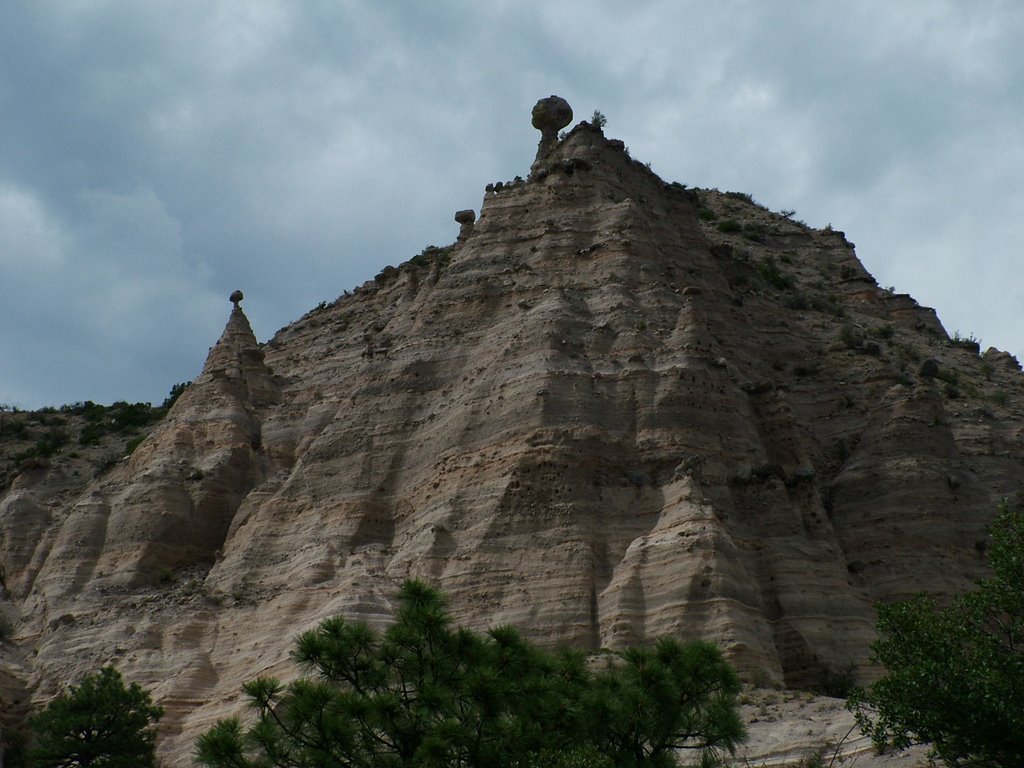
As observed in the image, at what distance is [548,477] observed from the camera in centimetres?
3772

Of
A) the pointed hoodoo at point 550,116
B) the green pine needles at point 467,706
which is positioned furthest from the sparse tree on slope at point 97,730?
the pointed hoodoo at point 550,116

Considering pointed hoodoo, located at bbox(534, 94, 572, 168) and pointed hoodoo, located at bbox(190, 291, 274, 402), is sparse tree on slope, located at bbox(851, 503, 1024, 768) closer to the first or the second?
pointed hoodoo, located at bbox(190, 291, 274, 402)

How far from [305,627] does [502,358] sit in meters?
9.88

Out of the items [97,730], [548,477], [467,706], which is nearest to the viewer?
[467,706]

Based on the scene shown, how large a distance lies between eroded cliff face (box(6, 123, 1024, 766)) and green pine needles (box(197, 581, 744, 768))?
862 centimetres

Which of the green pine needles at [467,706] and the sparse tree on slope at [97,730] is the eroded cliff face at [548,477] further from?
the green pine needles at [467,706]

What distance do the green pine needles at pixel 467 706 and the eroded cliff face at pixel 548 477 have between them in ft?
28.3

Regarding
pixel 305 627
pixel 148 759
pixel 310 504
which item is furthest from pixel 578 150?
pixel 148 759

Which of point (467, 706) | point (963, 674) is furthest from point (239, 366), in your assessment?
point (963, 674)

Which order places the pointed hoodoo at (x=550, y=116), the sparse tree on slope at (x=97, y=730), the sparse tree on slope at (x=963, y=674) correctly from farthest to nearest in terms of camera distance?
the pointed hoodoo at (x=550, y=116) < the sparse tree on slope at (x=97, y=730) < the sparse tree on slope at (x=963, y=674)

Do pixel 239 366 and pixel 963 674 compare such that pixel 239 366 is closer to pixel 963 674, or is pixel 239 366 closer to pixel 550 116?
pixel 550 116

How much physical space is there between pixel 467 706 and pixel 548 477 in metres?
14.5

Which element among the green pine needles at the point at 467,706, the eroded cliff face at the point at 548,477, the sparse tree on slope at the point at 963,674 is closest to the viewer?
the green pine needles at the point at 467,706

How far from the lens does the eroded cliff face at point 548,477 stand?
35812mm
